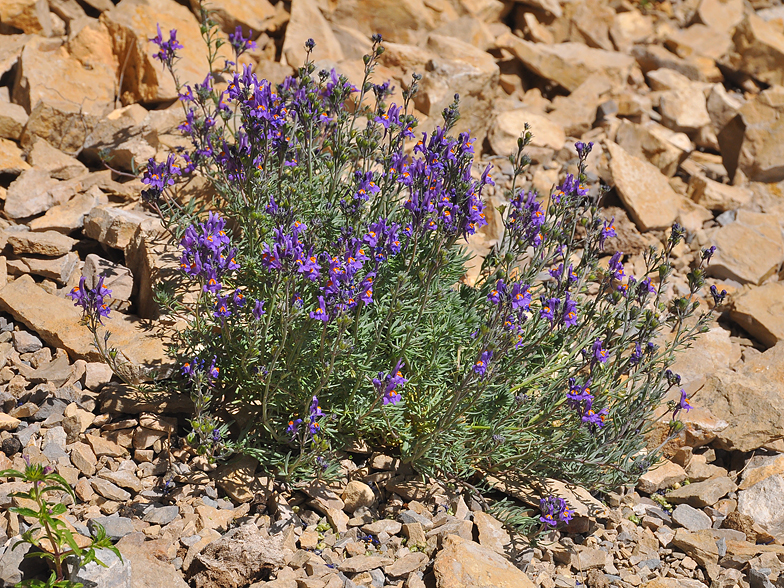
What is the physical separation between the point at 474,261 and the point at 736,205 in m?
4.23

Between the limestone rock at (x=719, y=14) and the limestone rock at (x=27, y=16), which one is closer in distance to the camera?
the limestone rock at (x=27, y=16)

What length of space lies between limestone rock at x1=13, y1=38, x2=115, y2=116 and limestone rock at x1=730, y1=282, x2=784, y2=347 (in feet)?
22.1

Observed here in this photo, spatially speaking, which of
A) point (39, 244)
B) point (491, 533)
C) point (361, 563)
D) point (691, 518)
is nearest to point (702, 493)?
point (691, 518)

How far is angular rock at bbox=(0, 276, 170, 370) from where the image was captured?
5023mm

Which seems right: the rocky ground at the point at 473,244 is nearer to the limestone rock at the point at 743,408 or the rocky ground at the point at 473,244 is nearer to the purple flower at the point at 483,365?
the limestone rock at the point at 743,408

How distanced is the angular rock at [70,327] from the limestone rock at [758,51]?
10708 mm

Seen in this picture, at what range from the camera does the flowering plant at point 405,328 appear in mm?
4211

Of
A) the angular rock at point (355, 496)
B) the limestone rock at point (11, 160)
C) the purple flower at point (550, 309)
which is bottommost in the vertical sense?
the angular rock at point (355, 496)

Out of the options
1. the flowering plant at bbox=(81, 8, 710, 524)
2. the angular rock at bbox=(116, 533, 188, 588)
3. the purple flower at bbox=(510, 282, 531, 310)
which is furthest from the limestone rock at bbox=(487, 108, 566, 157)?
the angular rock at bbox=(116, 533, 188, 588)

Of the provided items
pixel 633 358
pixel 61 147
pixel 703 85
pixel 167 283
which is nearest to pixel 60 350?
pixel 167 283

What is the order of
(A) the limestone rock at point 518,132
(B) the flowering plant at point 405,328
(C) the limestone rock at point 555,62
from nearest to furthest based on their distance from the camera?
(B) the flowering plant at point 405,328 → (A) the limestone rock at point 518,132 → (C) the limestone rock at point 555,62

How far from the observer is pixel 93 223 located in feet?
19.8

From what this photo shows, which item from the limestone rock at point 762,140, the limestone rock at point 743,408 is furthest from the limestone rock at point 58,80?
the limestone rock at point 762,140

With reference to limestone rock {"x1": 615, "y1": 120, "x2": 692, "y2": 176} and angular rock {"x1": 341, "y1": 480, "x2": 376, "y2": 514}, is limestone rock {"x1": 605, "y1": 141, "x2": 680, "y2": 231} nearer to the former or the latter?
limestone rock {"x1": 615, "y1": 120, "x2": 692, "y2": 176}
